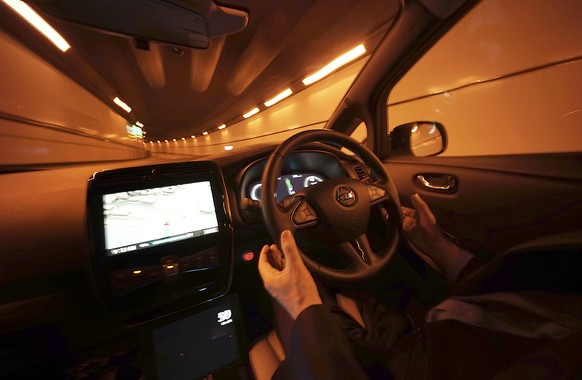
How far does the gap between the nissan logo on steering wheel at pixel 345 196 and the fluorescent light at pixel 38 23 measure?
9.44 ft

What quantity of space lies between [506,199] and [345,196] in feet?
2.46

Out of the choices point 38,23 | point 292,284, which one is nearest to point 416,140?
point 292,284

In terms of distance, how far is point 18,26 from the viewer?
2779 mm

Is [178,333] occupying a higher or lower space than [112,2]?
lower

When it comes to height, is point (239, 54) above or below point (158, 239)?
above

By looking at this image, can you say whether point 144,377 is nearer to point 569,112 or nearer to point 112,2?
point 112,2

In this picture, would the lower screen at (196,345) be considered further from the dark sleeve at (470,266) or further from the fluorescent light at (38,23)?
the fluorescent light at (38,23)

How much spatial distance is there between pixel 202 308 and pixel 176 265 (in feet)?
1.41

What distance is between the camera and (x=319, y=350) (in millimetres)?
673

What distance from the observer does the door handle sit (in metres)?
1.28

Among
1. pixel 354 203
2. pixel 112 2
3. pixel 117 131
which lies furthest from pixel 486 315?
pixel 117 131

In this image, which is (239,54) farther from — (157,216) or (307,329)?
(307,329)

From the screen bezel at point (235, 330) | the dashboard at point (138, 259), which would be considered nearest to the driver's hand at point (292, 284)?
the dashboard at point (138, 259)

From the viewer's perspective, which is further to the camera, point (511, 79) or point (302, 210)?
point (511, 79)
